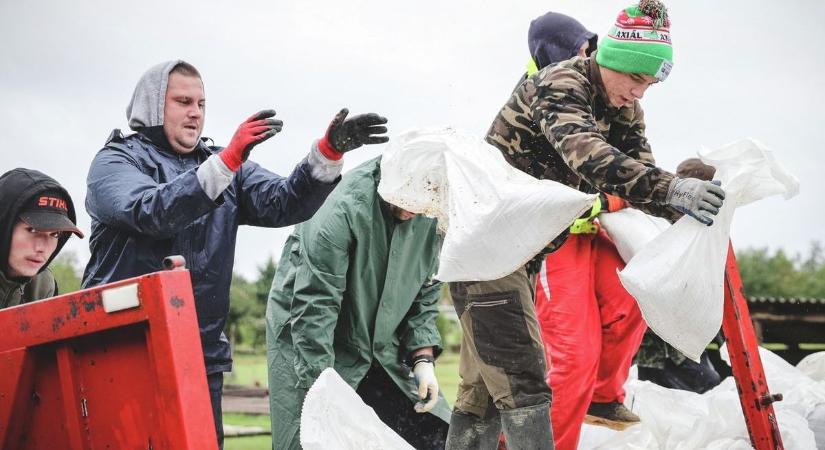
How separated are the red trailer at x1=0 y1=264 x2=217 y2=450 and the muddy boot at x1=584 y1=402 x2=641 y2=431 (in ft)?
8.39

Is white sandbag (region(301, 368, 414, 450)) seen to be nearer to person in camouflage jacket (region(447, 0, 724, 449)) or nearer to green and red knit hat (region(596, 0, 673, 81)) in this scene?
person in camouflage jacket (region(447, 0, 724, 449))

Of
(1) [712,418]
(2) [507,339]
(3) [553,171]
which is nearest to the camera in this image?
(2) [507,339]

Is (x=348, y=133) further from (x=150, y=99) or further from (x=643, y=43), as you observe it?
(x=643, y=43)

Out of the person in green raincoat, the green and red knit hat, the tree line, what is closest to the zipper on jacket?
the green and red knit hat

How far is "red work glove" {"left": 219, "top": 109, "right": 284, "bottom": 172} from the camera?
2791 mm

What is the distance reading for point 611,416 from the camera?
408 centimetres

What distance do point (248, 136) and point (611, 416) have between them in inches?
90.7

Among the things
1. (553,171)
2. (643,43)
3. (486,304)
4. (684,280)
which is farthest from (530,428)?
(643,43)

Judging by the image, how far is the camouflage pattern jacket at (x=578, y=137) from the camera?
2652 millimetres

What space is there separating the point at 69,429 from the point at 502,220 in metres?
1.34

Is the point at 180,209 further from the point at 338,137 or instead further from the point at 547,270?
the point at 547,270

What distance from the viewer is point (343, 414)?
315 centimetres

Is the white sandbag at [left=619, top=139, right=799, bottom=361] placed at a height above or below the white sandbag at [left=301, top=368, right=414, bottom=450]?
above

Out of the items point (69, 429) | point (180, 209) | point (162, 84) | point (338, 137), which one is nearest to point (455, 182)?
point (338, 137)
